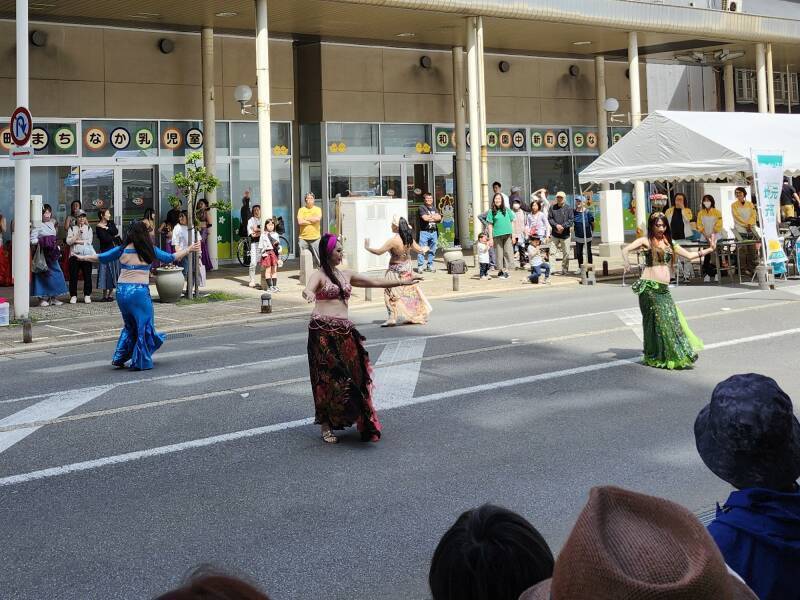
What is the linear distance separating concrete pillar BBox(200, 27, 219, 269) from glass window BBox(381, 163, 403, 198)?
560 cm

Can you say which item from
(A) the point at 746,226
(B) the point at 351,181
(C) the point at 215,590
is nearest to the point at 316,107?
(B) the point at 351,181

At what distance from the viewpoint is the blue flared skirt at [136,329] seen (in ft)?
41.1

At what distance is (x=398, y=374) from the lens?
11758 mm

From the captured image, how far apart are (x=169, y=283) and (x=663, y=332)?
1087 cm

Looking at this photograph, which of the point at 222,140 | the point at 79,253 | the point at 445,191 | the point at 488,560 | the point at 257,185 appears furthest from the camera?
the point at 445,191

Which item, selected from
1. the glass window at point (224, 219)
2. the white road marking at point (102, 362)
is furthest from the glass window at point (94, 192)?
the white road marking at point (102, 362)

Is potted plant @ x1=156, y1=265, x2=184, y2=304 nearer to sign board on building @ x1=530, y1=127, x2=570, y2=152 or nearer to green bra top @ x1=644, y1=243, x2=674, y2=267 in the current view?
green bra top @ x1=644, y1=243, x2=674, y2=267

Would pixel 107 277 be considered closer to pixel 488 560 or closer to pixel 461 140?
pixel 461 140

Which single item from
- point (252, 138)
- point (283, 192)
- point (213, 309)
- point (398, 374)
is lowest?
point (398, 374)

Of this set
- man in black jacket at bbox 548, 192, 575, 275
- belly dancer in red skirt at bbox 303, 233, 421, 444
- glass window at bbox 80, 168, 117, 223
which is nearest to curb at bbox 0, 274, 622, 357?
man in black jacket at bbox 548, 192, 575, 275

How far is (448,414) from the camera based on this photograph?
31.7ft

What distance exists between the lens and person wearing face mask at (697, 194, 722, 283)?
2269 centimetres

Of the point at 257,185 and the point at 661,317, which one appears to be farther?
the point at 257,185

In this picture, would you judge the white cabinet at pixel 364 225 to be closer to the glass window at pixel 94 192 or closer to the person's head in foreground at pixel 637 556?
the glass window at pixel 94 192
